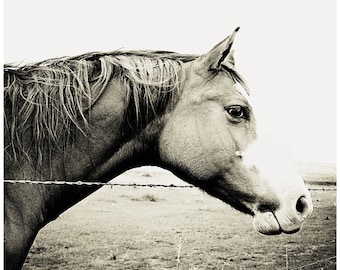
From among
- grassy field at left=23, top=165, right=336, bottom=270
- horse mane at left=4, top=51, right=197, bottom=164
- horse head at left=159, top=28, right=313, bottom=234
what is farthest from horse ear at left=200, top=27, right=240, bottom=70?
grassy field at left=23, top=165, right=336, bottom=270

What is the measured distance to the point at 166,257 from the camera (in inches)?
75.8

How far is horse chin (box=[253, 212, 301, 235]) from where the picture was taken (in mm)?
1395

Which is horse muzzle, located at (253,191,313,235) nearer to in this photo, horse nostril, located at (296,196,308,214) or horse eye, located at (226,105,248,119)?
horse nostril, located at (296,196,308,214)

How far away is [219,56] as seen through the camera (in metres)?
1.37

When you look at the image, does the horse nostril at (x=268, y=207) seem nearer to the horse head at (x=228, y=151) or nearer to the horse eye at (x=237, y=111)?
the horse head at (x=228, y=151)

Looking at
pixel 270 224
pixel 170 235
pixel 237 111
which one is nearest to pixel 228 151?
pixel 237 111

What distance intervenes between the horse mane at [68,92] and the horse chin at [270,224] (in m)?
0.50

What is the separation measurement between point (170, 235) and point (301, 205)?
28.7 inches

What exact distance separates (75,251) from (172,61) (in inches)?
38.0

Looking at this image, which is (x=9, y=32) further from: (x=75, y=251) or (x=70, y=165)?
(x=75, y=251)

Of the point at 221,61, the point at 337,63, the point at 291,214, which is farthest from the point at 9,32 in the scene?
the point at 337,63

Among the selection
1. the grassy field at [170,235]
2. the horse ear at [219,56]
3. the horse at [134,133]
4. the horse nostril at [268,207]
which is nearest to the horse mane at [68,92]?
the horse at [134,133]

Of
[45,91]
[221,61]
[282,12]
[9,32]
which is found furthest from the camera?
[282,12]

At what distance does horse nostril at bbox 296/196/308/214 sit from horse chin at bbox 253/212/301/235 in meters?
0.06
